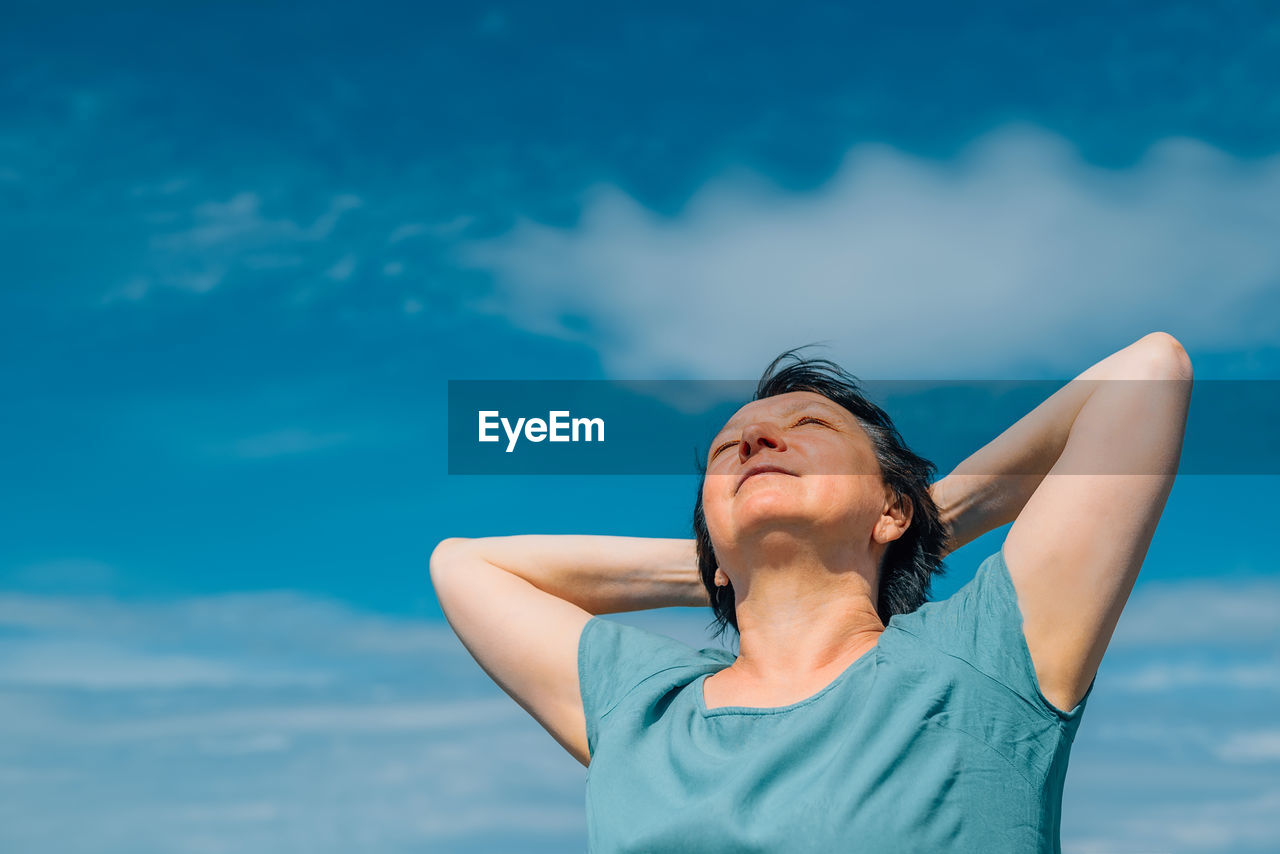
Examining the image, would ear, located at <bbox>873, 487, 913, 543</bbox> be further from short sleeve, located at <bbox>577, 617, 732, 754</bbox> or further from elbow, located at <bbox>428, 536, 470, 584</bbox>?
elbow, located at <bbox>428, 536, 470, 584</bbox>

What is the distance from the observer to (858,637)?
2.84 meters

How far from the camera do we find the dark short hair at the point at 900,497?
126 inches

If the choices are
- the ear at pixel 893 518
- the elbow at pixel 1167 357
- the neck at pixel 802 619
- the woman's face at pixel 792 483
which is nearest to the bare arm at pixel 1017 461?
the elbow at pixel 1167 357

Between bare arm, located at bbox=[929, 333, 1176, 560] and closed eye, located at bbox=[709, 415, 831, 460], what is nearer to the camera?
bare arm, located at bbox=[929, 333, 1176, 560]

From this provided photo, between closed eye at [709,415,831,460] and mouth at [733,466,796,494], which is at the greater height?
closed eye at [709,415,831,460]

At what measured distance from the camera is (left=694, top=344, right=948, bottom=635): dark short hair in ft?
10.5

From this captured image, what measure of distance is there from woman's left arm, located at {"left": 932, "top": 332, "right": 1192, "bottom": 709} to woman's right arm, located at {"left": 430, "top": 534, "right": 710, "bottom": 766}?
1.35 meters

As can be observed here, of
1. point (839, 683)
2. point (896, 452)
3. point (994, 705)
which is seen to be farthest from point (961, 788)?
point (896, 452)

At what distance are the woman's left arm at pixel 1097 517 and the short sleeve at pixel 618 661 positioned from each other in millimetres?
987

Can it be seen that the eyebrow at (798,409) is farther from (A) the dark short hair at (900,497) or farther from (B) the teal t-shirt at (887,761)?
(B) the teal t-shirt at (887,761)

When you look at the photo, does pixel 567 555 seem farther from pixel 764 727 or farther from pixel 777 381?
pixel 764 727

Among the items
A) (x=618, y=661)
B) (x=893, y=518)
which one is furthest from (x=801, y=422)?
(x=618, y=661)

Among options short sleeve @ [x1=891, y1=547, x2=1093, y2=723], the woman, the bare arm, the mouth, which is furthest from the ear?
short sleeve @ [x1=891, y1=547, x2=1093, y2=723]

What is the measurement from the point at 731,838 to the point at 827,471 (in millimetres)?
1021
